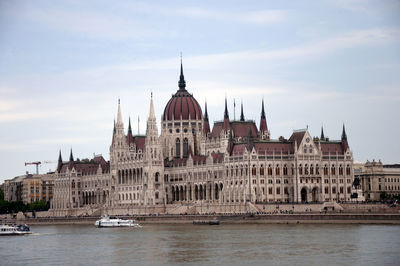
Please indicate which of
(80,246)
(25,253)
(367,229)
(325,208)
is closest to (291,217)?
(325,208)

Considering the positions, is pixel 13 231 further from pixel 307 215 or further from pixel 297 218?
pixel 307 215

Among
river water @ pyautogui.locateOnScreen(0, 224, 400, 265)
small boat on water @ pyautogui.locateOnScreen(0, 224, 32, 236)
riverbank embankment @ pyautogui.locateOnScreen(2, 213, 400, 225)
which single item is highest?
riverbank embankment @ pyautogui.locateOnScreen(2, 213, 400, 225)

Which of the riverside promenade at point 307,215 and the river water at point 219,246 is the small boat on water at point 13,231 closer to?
the river water at point 219,246

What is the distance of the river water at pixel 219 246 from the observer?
116 metres

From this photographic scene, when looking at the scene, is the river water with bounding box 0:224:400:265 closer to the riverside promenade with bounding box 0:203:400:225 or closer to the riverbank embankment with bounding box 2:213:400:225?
the riverbank embankment with bounding box 2:213:400:225

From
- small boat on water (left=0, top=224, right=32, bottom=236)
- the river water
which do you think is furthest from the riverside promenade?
small boat on water (left=0, top=224, right=32, bottom=236)

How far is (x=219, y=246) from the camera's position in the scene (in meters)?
132

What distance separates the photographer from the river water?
11644 centimetres

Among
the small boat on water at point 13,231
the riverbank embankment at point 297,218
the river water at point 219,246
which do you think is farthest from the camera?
the small boat on water at point 13,231

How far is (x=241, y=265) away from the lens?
112 m

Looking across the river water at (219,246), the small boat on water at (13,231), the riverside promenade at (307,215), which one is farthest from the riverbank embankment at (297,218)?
the small boat on water at (13,231)

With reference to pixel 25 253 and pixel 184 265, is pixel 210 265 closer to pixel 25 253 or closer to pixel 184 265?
pixel 184 265

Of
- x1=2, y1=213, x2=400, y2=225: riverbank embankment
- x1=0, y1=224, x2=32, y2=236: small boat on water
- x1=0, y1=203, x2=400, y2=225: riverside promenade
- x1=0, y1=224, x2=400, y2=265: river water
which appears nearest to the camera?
x1=0, y1=224, x2=400, y2=265: river water

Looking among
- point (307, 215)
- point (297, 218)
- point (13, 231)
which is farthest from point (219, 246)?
point (13, 231)
